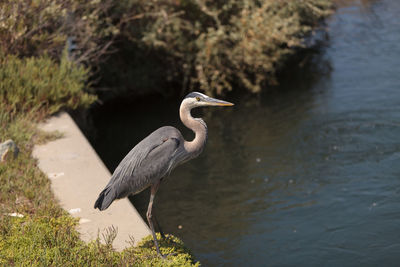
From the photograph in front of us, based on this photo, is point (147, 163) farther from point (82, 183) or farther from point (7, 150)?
point (7, 150)

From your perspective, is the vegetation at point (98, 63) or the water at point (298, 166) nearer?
the vegetation at point (98, 63)

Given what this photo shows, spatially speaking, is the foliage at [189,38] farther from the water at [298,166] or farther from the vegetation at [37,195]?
the vegetation at [37,195]

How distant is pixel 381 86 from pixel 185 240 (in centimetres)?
624

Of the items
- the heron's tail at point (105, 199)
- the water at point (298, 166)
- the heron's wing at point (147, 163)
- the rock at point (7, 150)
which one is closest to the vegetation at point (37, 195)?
the rock at point (7, 150)

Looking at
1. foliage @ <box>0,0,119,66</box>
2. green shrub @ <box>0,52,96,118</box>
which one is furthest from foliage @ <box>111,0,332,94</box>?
green shrub @ <box>0,52,96,118</box>

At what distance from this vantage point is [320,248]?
24.0 feet

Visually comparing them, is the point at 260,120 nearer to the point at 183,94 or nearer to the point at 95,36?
the point at 183,94

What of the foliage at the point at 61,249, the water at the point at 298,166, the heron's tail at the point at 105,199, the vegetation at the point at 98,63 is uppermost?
the heron's tail at the point at 105,199

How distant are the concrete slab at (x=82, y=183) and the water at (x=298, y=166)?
156cm

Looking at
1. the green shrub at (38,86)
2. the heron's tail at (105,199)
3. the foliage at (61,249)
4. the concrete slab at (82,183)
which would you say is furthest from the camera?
the green shrub at (38,86)

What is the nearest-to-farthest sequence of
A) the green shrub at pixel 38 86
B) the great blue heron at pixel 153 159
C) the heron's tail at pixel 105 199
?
the heron's tail at pixel 105 199
the great blue heron at pixel 153 159
the green shrub at pixel 38 86

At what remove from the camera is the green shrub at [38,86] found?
28.5 feet

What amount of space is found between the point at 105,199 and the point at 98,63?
23.7ft

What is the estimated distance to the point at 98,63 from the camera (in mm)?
12062
